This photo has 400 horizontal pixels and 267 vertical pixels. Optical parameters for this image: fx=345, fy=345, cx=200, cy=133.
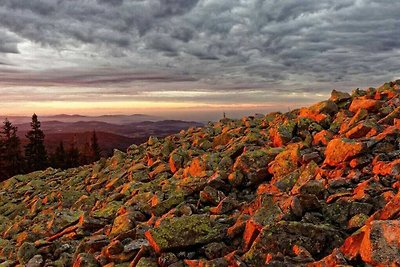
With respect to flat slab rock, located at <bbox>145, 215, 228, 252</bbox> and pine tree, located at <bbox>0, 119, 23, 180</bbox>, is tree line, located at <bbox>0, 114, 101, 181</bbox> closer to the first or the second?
pine tree, located at <bbox>0, 119, 23, 180</bbox>

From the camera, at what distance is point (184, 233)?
11.5 metres

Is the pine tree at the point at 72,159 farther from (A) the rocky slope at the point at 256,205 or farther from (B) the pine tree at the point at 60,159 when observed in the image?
(A) the rocky slope at the point at 256,205

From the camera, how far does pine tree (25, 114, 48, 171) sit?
269 ft

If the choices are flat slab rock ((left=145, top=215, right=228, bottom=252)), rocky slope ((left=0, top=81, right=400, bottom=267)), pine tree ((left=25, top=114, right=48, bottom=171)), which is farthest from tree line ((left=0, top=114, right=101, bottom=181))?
flat slab rock ((left=145, top=215, right=228, bottom=252))

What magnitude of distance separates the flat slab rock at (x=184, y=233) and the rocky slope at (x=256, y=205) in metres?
0.04

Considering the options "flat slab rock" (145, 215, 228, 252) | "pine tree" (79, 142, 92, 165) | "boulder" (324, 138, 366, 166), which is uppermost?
"boulder" (324, 138, 366, 166)

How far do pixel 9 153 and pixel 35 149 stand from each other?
20.4 ft

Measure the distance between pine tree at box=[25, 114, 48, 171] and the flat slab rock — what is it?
79.8 meters

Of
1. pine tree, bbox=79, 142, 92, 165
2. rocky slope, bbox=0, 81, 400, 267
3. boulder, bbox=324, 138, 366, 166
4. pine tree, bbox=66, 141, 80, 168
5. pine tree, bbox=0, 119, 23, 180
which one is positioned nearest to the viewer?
rocky slope, bbox=0, 81, 400, 267

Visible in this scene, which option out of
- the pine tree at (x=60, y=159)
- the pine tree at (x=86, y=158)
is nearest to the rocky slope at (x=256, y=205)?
the pine tree at (x=60, y=159)

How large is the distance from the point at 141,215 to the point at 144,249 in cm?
465

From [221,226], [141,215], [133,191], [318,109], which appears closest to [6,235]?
[133,191]

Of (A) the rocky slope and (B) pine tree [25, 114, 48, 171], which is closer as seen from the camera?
(A) the rocky slope

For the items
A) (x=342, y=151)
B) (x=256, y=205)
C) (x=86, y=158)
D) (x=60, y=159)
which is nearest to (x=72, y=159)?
(x=60, y=159)
